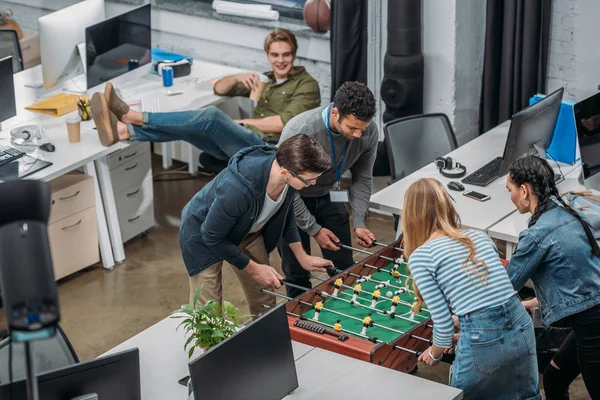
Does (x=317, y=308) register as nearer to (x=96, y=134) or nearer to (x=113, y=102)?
(x=113, y=102)

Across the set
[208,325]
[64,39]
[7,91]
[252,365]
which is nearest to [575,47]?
[64,39]

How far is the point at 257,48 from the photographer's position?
7.26 meters

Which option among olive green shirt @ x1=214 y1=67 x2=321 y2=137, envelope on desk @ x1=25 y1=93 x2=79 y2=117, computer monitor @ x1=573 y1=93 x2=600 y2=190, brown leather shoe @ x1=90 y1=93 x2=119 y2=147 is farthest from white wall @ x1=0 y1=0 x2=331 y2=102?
computer monitor @ x1=573 y1=93 x2=600 y2=190

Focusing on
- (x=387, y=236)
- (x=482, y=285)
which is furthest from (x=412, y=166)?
(x=482, y=285)

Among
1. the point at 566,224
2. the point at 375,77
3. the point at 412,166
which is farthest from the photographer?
the point at 375,77

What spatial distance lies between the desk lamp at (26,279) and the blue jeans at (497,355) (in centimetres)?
200

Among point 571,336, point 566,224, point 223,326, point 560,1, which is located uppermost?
point 560,1

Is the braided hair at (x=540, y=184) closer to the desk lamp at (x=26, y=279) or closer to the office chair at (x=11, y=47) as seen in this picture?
the desk lamp at (x=26, y=279)

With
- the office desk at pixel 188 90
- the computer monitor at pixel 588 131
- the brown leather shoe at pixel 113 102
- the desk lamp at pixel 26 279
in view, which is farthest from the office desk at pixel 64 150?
the desk lamp at pixel 26 279

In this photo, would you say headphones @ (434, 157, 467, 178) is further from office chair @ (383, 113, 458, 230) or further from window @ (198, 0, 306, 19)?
window @ (198, 0, 306, 19)

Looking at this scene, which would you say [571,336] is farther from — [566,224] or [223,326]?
[223,326]

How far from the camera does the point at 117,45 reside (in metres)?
6.52

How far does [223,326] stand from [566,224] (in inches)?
53.5

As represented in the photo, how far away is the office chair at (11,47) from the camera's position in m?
6.87
